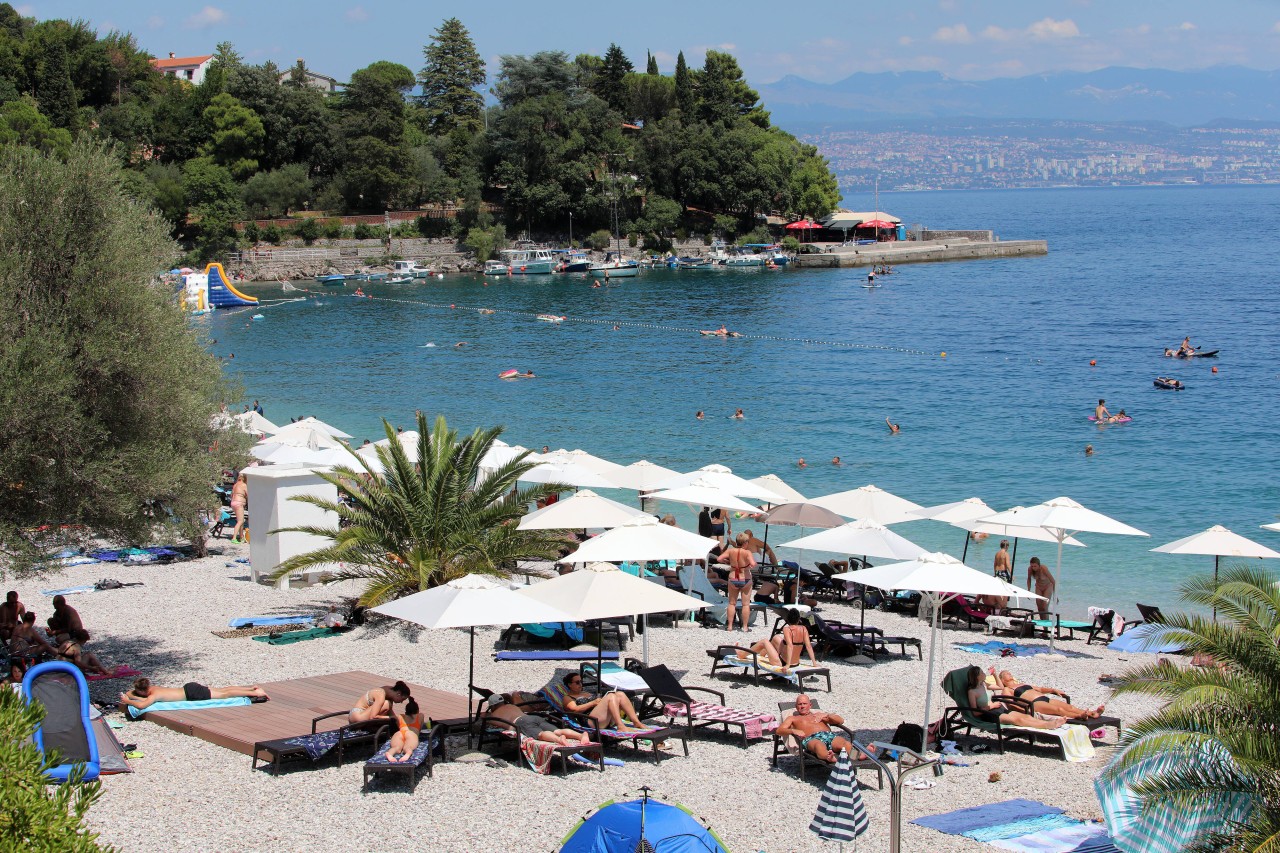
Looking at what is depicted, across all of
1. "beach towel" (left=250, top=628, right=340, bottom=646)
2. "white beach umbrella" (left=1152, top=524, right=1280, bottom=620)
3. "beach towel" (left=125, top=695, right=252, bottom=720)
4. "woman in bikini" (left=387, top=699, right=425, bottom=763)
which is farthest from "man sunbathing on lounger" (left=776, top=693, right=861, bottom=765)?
"white beach umbrella" (left=1152, top=524, right=1280, bottom=620)

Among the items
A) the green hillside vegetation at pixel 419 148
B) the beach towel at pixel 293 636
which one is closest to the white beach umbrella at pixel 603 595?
the beach towel at pixel 293 636

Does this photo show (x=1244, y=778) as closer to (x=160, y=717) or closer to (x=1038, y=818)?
(x=1038, y=818)

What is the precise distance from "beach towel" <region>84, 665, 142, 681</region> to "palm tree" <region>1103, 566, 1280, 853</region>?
8862mm

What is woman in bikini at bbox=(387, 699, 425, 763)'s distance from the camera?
29.0 ft

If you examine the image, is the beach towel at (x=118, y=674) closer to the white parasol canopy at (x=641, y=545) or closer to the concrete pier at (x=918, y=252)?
the white parasol canopy at (x=641, y=545)

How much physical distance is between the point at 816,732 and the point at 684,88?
3808 inches

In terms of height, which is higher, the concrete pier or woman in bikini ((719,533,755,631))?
the concrete pier

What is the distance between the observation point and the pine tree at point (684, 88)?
100 meters

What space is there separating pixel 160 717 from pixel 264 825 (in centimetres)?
272

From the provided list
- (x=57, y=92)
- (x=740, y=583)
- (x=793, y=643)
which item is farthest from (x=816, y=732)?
(x=57, y=92)

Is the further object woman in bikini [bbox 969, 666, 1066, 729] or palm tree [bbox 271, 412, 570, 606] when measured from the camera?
palm tree [bbox 271, 412, 570, 606]

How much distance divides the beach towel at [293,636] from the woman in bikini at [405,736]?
415 centimetres

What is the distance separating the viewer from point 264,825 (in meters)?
8.00

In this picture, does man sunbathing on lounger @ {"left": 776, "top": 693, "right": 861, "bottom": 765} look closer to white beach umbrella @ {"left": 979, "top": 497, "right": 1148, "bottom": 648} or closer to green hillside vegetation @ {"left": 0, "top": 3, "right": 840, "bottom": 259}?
white beach umbrella @ {"left": 979, "top": 497, "right": 1148, "bottom": 648}
